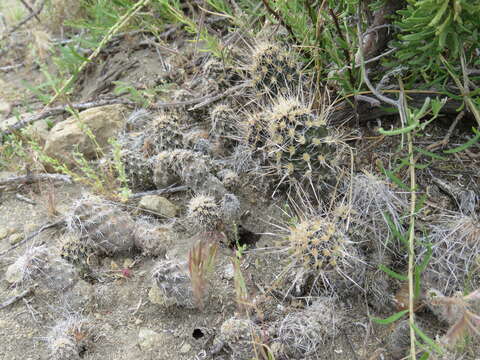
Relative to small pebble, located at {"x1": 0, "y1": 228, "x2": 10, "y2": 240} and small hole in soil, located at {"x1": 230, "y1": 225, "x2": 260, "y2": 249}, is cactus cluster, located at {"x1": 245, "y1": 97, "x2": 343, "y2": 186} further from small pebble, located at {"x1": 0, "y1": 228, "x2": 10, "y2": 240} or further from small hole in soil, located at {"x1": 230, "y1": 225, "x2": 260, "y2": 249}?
small pebble, located at {"x1": 0, "y1": 228, "x2": 10, "y2": 240}

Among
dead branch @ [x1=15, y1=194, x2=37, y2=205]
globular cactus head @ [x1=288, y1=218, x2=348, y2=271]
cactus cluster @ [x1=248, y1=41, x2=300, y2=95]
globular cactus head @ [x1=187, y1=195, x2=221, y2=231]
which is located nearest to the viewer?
globular cactus head @ [x1=288, y1=218, x2=348, y2=271]

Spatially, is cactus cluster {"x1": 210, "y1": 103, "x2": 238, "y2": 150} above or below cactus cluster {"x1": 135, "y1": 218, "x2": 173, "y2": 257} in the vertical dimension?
above

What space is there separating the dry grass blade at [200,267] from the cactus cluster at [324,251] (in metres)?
0.40

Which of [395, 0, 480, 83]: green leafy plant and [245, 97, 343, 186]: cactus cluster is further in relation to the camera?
[245, 97, 343, 186]: cactus cluster

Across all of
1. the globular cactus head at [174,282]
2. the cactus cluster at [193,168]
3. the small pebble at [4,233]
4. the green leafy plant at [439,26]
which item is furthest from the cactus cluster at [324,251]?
the small pebble at [4,233]

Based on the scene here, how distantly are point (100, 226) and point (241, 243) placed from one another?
0.72 m

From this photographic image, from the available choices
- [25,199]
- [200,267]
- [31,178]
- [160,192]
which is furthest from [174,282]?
[31,178]

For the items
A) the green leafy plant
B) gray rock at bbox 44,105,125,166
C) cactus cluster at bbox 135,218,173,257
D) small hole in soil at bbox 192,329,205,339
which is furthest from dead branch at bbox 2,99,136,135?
the green leafy plant

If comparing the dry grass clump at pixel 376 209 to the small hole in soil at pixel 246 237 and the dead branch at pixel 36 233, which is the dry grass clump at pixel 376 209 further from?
the dead branch at pixel 36 233

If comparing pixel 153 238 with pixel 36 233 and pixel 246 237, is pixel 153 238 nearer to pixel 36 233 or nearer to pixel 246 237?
pixel 246 237

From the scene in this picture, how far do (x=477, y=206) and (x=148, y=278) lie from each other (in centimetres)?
157

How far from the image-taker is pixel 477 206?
6.90ft

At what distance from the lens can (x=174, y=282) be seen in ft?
6.86

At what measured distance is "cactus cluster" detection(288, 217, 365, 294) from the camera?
73.5 inches
